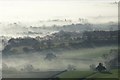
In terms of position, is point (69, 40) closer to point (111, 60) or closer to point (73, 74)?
point (73, 74)

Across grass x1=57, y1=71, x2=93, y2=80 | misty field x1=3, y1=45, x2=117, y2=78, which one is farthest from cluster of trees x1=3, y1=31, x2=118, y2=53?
grass x1=57, y1=71, x2=93, y2=80

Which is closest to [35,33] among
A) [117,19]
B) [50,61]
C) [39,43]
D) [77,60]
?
[39,43]

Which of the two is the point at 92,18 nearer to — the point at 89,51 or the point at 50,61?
the point at 89,51

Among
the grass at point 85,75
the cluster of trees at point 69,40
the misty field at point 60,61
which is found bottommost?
the grass at point 85,75

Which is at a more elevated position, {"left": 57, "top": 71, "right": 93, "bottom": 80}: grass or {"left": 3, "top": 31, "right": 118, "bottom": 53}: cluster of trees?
{"left": 3, "top": 31, "right": 118, "bottom": 53}: cluster of trees

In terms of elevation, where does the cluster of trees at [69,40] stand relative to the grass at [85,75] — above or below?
above

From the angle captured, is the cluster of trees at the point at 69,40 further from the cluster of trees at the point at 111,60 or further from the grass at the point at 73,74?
the grass at the point at 73,74

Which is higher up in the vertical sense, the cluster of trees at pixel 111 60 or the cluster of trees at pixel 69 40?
the cluster of trees at pixel 69 40

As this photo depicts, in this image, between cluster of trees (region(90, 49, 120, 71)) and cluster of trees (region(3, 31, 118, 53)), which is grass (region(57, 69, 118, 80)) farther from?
cluster of trees (region(3, 31, 118, 53))

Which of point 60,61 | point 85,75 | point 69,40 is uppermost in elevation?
point 69,40

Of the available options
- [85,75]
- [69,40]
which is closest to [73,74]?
[85,75]

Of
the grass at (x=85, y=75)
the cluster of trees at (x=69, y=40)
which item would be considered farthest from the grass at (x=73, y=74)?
the cluster of trees at (x=69, y=40)
